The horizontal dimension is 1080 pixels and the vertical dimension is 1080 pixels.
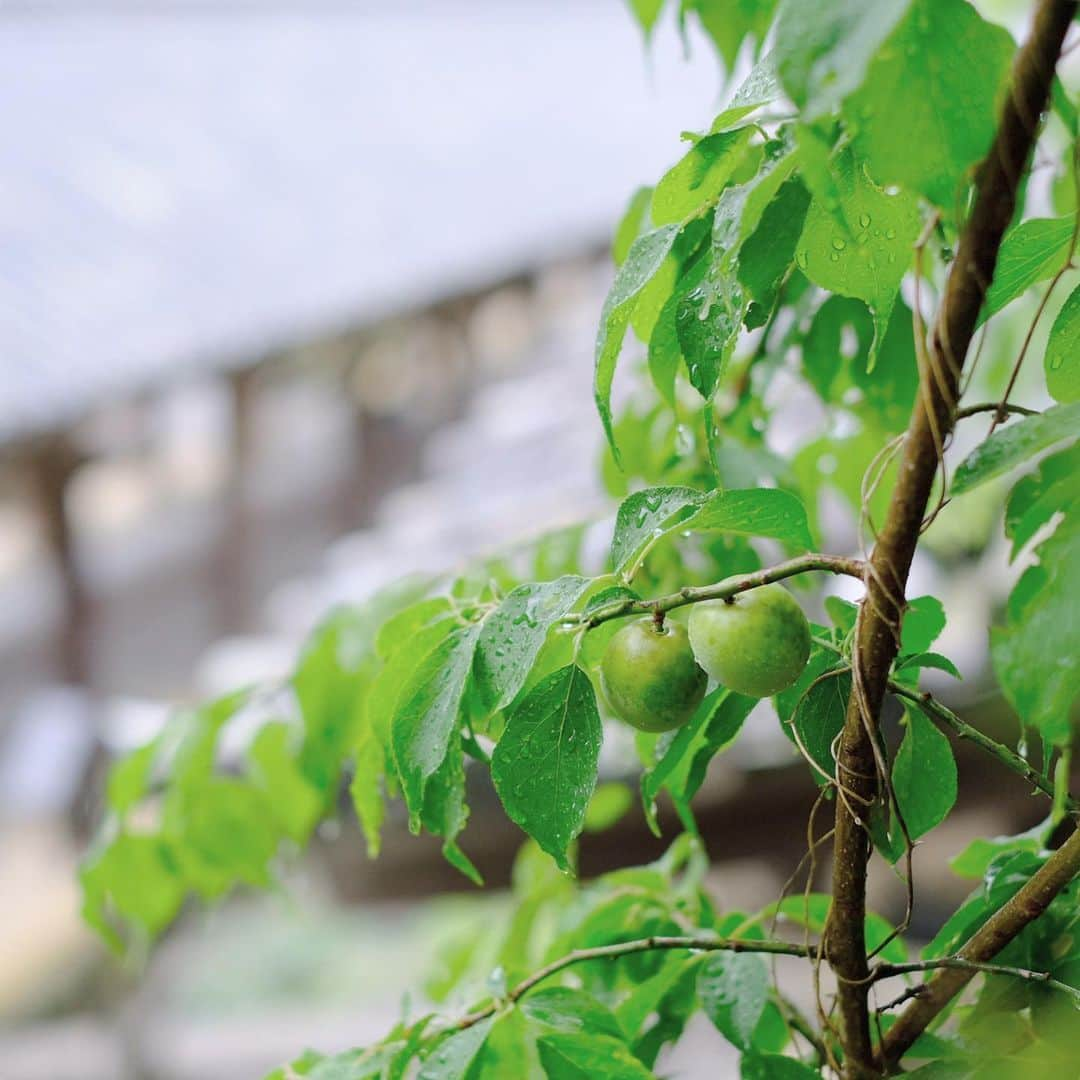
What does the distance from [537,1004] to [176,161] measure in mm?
3265

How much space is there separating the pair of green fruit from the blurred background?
25.5 inches

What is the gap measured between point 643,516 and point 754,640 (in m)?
0.06

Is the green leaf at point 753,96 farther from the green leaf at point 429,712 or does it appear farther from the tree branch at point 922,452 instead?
the green leaf at point 429,712

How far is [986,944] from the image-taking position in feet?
1.29

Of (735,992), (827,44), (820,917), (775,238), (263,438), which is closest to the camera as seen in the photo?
(827,44)

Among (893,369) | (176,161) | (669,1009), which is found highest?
(176,161)

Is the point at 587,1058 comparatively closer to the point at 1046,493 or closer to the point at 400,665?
the point at 400,665

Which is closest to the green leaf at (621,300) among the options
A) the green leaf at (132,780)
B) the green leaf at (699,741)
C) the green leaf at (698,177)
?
the green leaf at (698,177)

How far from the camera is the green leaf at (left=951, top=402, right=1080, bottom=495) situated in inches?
10.7

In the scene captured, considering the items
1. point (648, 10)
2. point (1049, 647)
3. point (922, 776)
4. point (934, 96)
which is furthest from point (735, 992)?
point (648, 10)

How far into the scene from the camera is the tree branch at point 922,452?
0.85 ft

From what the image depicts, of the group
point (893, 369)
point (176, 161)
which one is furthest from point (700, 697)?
point (176, 161)

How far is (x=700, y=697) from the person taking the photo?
14.4 inches

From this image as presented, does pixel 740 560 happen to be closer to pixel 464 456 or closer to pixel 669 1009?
pixel 669 1009
